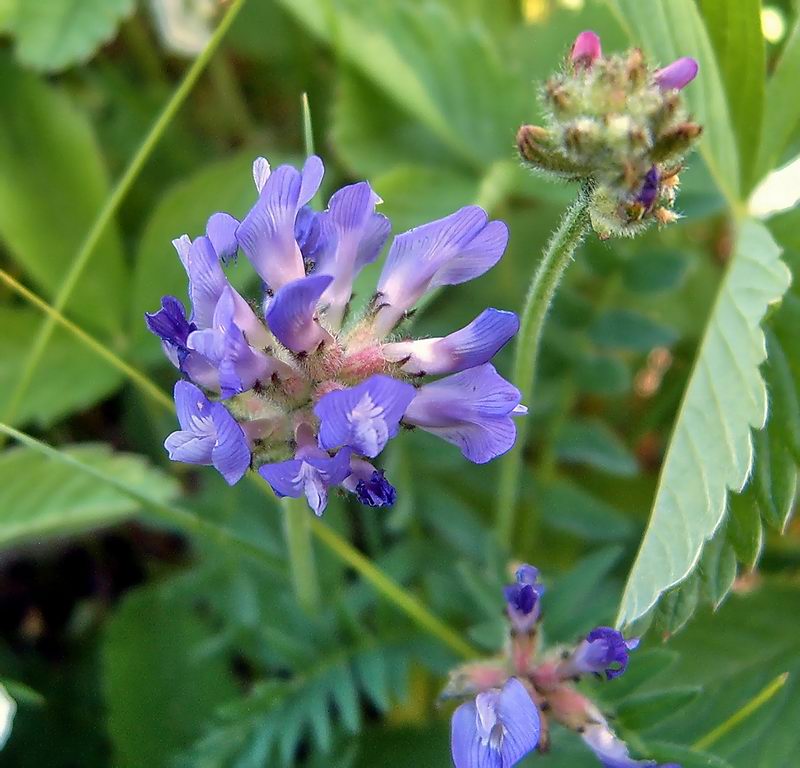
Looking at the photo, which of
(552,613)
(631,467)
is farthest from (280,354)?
(631,467)

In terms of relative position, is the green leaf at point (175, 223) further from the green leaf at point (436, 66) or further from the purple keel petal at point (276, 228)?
the purple keel petal at point (276, 228)

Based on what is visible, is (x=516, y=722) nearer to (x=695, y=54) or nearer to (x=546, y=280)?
(x=546, y=280)

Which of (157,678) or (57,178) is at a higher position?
(57,178)

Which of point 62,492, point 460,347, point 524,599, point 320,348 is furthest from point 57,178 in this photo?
point 524,599

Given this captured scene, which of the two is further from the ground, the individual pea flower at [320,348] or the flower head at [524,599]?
the individual pea flower at [320,348]

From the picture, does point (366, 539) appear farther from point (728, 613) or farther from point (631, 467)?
point (728, 613)

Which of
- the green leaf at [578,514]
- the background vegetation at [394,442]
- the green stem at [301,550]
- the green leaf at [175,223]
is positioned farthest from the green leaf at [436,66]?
the green stem at [301,550]
